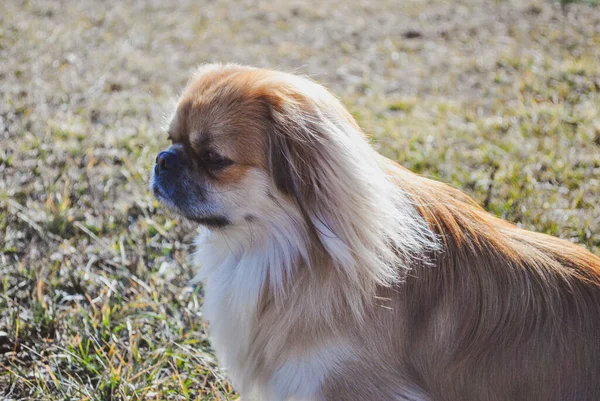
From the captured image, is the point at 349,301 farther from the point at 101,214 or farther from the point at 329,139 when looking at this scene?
the point at 101,214

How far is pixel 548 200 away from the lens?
13.5 feet

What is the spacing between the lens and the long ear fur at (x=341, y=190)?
2270 mm

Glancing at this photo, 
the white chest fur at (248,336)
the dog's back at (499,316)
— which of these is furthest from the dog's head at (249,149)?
the dog's back at (499,316)

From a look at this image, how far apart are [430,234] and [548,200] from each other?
2.04 m

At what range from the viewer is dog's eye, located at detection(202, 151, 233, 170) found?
94.8 inches

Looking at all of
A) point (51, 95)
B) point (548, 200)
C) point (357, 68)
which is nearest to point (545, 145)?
point (548, 200)

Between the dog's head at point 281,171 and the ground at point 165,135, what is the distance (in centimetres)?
95

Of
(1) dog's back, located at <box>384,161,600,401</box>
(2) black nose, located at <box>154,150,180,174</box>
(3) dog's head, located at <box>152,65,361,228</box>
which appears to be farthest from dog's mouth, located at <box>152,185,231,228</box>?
(1) dog's back, located at <box>384,161,600,401</box>

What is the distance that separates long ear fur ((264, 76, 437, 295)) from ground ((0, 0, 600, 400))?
109cm

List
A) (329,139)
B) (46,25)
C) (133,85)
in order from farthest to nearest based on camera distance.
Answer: (46,25) → (133,85) → (329,139)

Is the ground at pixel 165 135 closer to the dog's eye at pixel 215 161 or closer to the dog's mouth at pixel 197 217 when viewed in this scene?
the dog's mouth at pixel 197 217

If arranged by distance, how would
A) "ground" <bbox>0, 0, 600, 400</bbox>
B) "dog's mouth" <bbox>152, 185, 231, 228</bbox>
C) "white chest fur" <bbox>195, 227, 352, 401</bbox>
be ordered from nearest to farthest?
"white chest fur" <bbox>195, 227, 352, 401</bbox>, "dog's mouth" <bbox>152, 185, 231, 228</bbox>, "ground" <bbox>0, 0, 600, 400</bbox>

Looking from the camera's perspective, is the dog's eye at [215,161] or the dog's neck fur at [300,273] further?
the dog's eye at [215,161]

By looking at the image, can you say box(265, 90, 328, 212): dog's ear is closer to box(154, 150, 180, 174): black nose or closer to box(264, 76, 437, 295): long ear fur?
box(264, 76, 437, 295): long ear fur
